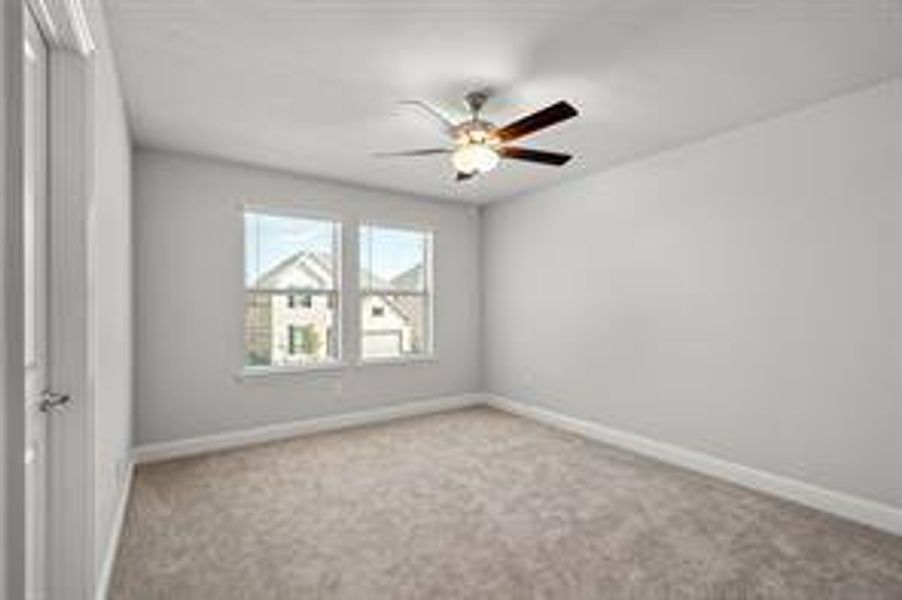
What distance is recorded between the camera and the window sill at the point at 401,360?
4.74 m

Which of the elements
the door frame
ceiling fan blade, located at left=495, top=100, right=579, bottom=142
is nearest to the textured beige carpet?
the door frame

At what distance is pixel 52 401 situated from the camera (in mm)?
1517

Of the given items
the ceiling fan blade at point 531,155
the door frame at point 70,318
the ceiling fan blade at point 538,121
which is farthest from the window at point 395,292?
the door frame at point 70,318

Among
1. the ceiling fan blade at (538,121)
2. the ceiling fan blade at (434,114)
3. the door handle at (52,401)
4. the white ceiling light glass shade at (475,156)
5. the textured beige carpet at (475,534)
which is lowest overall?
the textured beige carpet at (475,534)

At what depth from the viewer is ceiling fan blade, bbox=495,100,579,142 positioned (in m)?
2.21

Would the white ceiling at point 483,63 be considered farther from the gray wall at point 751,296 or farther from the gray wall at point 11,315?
the gray wall at point 11,315

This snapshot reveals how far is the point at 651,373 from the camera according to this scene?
12.4 feet

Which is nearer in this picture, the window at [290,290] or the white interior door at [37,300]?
the white interior door at [37,300]

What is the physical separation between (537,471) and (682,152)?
2.76 metres

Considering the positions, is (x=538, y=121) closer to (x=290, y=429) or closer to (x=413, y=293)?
(x=413, y=293)

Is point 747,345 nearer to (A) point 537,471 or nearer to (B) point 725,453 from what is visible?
(B) point 725,453

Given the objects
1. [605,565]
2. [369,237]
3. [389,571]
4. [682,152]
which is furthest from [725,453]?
[369,237]

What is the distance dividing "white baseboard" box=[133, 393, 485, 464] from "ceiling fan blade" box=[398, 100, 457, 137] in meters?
3.01

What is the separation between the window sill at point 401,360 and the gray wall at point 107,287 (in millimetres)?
2191
